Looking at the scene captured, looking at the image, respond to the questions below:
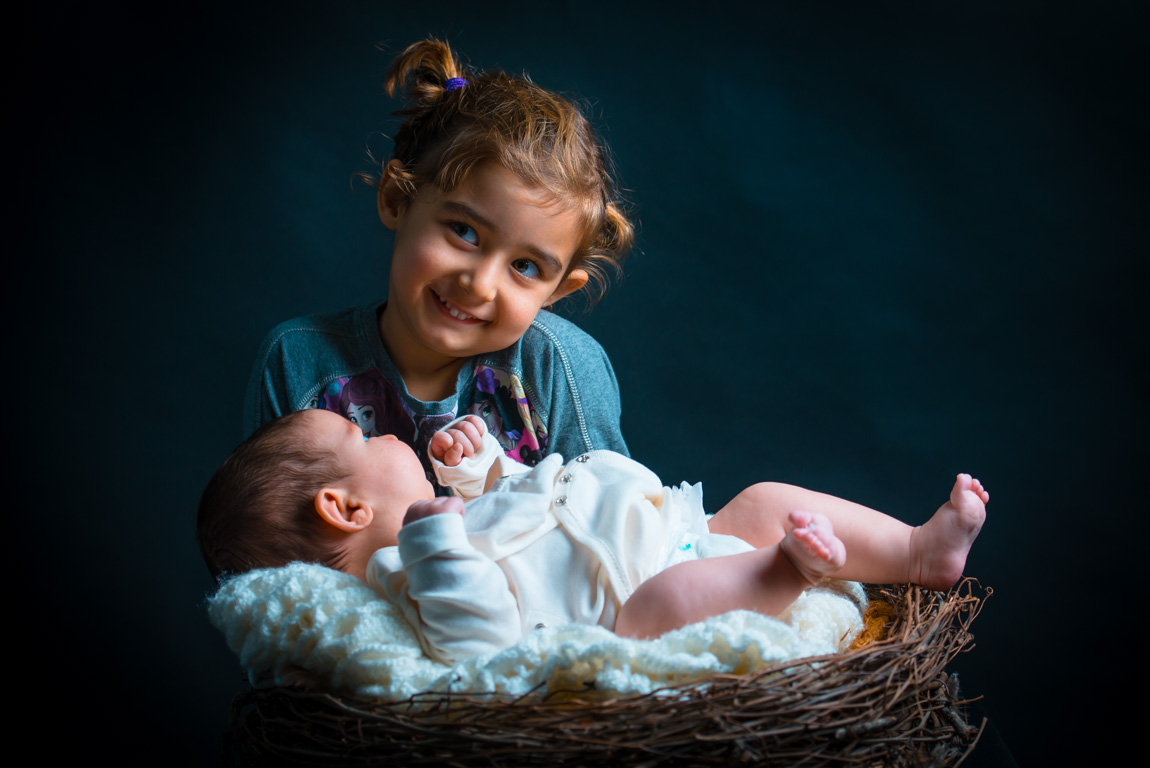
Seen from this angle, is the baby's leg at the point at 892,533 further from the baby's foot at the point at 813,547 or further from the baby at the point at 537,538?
the baby's foot at the point at 813,547

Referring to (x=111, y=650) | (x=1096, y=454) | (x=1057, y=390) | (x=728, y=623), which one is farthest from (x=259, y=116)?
(x=1096, y=454)

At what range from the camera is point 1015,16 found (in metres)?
1.95

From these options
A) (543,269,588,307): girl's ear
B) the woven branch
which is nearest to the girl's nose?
(543,269,588,307): girl's ear

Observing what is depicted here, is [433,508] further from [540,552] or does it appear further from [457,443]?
[457,443]

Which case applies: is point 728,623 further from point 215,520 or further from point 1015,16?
point 1015,16

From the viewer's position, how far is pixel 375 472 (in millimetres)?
1372

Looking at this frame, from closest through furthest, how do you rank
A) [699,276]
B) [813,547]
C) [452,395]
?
1. [813,547]
2. [452,395]
3. [699,276]

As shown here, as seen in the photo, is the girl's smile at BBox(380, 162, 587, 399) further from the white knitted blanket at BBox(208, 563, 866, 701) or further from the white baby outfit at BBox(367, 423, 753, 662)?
the white knitted blanket at BBox(208, 563, 866, 701)

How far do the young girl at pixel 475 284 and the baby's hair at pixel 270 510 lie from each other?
386 millimetres

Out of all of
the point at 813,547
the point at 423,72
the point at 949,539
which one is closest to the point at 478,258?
the point at 423,72

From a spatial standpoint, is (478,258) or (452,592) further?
(478,258)

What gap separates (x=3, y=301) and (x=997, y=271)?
244cm

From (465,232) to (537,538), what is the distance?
603mm

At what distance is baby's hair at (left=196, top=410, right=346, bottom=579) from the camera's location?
4.33ft
